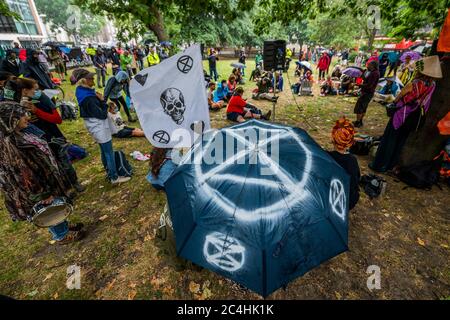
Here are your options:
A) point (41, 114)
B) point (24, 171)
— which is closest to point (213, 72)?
point (41, 114)

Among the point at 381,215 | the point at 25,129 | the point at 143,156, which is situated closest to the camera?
the point at 25,129

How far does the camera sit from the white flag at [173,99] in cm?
353

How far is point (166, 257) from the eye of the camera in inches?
128

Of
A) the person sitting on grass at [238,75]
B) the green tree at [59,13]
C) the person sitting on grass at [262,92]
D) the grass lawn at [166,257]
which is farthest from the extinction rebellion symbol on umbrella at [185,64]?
the green tree at [59,13]

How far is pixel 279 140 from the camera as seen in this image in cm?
224

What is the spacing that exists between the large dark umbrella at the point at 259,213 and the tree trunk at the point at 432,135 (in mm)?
4101

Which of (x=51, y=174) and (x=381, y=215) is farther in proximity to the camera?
(x=381, y=215)

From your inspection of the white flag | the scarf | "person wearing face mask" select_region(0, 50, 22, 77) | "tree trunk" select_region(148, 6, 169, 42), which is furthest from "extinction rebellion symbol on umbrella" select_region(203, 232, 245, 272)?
"person wearing face mask" select_region(0, 50, 22, 77)

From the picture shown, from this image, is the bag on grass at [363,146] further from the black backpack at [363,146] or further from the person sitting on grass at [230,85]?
the person sitting on grass at [230,85]

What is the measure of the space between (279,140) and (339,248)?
110cm

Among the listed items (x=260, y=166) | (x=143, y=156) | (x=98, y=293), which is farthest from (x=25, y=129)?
(x=260, y=166)

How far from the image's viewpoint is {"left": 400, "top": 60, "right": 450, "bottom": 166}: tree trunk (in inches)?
172

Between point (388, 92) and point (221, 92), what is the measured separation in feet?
28.0
